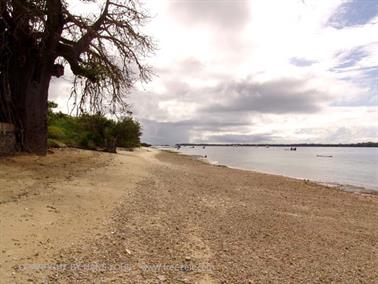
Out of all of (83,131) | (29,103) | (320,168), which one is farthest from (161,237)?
(320,168)

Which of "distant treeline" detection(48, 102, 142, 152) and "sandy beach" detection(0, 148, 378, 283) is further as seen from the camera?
"distant treeline" detection(48, 102, 142, 152)

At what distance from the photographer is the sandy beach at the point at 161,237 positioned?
5.20 meters

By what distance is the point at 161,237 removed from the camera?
22.2 feet

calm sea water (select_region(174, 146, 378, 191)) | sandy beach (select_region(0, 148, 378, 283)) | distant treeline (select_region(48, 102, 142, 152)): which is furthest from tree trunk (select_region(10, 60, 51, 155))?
calm sea water (select_region(174, 146, 378, 191))

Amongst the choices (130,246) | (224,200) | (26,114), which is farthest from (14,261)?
(26,114)

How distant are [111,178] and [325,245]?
7.15 meters

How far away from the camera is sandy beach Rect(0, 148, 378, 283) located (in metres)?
5.20

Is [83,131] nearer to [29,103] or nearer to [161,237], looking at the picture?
[29,103]

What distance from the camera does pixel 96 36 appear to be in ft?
49.8

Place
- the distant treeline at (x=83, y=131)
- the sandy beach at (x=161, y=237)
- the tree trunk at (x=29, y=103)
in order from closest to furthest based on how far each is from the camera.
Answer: the sandy beach at (x=161, y=237) < the tree trunk at (x=29, y=103) < the distant treeline at (x=83, y=131)

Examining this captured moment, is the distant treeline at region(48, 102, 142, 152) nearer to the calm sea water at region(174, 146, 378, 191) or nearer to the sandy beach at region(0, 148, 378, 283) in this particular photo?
the calm sea water at region(174, 146, 378, 191)

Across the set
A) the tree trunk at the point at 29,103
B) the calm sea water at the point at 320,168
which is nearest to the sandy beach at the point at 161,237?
the tree trunk at the point at 29,103

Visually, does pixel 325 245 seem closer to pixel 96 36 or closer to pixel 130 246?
pixel 130 246

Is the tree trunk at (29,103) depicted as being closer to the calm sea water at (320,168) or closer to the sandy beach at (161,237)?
the sandy beach at (161,237)
